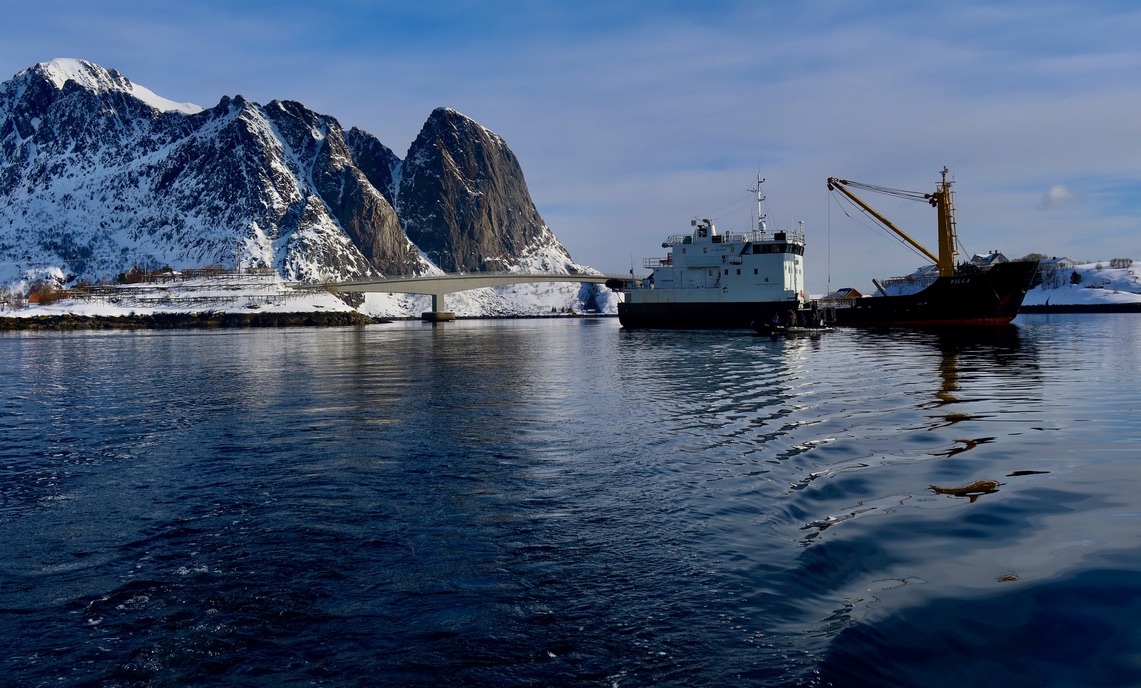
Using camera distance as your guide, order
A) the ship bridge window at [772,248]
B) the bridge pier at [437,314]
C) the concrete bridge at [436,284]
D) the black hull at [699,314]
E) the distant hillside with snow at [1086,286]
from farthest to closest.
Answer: the bridge pier at [437,314]
the concrete bridge at [436,284]
the distant hillside with snow at [1086,286]
the ship bridge window at [772,248]
the black hull at [699,314]

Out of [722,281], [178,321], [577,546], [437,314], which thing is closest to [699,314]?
[722,281]

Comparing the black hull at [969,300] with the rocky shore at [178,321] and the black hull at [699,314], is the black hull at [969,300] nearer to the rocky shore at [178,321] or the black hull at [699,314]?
the black hull at [699,314]

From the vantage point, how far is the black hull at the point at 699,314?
85.7 metres

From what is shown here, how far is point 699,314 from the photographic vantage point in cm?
8919

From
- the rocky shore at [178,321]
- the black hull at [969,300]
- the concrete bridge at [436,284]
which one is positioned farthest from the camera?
the concrete bridge at [436,284]

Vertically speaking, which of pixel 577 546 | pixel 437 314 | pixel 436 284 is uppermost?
pixel 436 284

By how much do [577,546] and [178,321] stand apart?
149014mm

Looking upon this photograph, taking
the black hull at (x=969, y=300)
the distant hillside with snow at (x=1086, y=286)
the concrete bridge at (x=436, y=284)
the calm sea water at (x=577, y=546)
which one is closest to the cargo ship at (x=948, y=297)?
the black hull at (x=969, y=300)

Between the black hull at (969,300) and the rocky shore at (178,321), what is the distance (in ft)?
343

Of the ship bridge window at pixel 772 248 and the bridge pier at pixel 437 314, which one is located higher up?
the ship bridge window at pixel 772 248

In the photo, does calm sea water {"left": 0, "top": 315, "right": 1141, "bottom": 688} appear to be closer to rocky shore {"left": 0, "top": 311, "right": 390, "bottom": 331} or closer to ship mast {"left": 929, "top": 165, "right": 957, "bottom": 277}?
ship mast {"left": 929, "top": 165, "right": 957, "bottom": 277}

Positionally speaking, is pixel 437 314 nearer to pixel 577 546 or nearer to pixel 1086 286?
pixel 1086 286

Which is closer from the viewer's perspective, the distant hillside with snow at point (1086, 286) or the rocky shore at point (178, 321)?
the rocky shore at point (178, 321)

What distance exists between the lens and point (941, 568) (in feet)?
27.4
